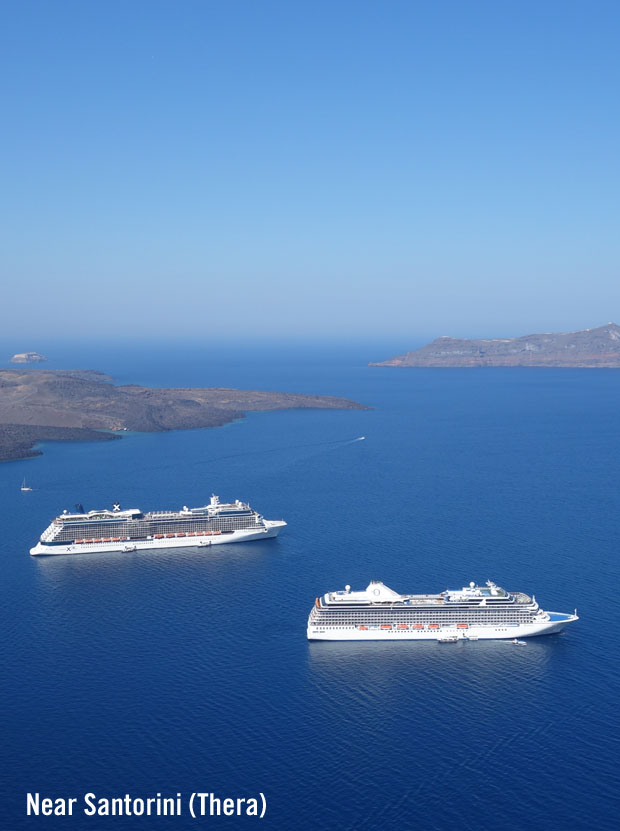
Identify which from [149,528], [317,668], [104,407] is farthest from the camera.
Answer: [104,407]

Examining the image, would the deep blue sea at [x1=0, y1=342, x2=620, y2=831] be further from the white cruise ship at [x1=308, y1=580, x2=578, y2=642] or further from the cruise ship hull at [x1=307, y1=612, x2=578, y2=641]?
the white cruise ship at [x1=308, y1=580, x2=578, y2=642]


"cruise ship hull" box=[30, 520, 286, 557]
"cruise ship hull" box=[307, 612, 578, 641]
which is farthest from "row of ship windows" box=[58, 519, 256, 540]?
"cruise ship hull" box=[307, 612, 578, 641]

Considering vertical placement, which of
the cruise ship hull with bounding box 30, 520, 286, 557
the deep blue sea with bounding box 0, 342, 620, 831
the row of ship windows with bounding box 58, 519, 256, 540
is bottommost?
the deep blue sea with bounding box 0, 342, 620, 831

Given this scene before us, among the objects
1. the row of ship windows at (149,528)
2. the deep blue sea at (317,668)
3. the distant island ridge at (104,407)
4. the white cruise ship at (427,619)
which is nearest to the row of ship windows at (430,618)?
the white cruise ship at (427,619)

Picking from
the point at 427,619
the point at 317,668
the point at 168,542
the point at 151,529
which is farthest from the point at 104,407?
the point at 317,668

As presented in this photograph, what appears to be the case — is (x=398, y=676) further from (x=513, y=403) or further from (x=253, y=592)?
(x=513, y=403)

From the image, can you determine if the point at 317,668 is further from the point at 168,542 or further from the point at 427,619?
the point at 168,542

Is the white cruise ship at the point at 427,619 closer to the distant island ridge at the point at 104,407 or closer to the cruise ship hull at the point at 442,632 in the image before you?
the cruise ship hull at the point at 442,632
